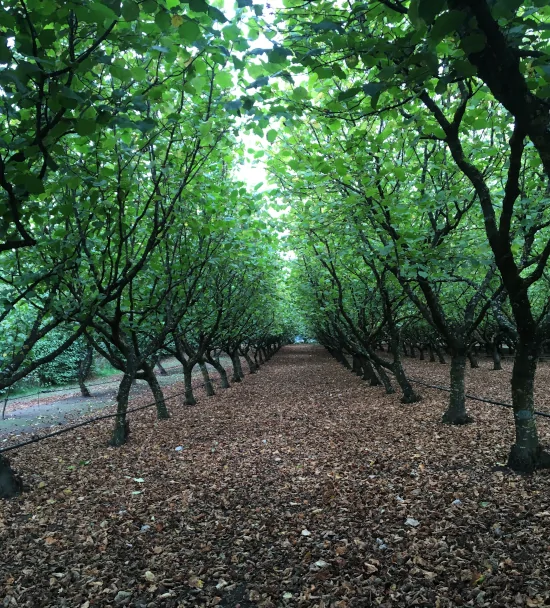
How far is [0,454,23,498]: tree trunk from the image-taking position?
632cm

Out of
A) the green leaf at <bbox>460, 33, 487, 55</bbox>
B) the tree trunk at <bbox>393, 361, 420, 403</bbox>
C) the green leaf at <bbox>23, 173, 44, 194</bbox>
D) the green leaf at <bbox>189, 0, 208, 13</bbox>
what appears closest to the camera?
the green leaf at <bbox>460, 33, 487, 55</bbox>

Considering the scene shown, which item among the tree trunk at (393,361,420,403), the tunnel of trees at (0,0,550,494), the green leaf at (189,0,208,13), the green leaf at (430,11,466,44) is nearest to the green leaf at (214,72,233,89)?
the tunnel of trees at (0,0,550,494)

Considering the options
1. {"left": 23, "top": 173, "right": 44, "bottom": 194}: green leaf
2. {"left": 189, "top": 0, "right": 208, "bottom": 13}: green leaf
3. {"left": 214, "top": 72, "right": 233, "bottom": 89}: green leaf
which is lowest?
{"left": 23, "top": 173, "right": 44, "bottom": 194}: green leaf

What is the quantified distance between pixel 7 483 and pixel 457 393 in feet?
27.3

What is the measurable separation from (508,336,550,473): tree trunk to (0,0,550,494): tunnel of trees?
0.9 inches

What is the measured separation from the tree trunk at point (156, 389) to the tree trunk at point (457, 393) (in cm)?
751

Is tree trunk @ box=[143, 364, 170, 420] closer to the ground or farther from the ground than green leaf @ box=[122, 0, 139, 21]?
closer to the ground

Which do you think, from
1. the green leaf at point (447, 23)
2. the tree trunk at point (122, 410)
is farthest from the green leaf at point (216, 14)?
the tree trunk at point (122, 410)

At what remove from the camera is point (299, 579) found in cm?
368

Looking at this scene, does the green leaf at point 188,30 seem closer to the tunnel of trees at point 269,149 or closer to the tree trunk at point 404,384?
the tunnel of trees at point 269,149

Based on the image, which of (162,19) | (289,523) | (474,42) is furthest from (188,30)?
(289,523)

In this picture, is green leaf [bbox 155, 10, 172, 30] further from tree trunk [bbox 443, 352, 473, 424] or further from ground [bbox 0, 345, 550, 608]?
tree trunk [bbox 443, 352, 473, 424]

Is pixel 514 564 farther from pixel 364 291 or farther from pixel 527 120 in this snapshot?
pixel 364 291

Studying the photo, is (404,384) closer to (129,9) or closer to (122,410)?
(122,410)
